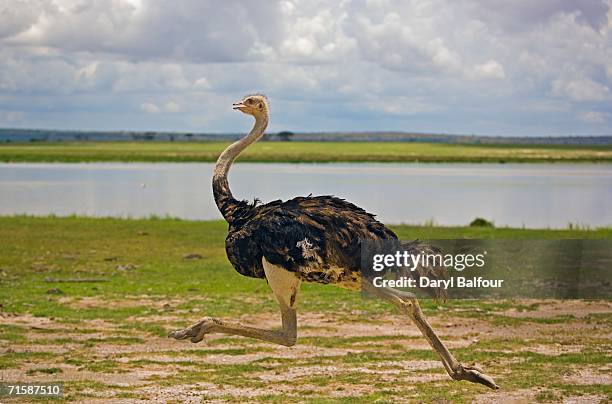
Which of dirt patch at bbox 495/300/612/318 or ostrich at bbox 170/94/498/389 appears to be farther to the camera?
dirt patch at bbox 495/300/612/318

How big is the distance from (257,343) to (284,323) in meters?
4.79

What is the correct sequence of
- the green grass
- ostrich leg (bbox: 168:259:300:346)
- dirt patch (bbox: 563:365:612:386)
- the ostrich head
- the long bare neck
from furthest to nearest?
the green grass, dirt patch (bbox: 563:365:612:386), the ostrich head, the long bare neck, ostrich leg (bbox: 168:259:300:346)

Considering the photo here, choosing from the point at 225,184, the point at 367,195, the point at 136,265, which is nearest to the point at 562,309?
the point at 225,184

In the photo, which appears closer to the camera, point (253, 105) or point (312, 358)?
point (253, 105)

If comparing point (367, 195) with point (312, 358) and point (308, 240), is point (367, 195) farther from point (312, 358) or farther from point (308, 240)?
point (308, 240)

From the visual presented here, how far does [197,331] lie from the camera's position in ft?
23.2

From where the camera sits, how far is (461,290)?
1644cm

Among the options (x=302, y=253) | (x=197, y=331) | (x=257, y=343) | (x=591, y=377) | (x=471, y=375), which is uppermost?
(x=302, y=253)

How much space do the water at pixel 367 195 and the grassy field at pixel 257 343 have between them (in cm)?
1810

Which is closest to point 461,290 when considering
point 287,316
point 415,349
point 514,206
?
point 415,349

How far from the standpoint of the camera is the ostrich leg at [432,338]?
22.4 ft

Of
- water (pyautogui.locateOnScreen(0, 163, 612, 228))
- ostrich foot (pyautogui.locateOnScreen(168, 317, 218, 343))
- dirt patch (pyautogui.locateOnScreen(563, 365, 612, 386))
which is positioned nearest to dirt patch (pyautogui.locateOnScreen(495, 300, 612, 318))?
dirt patch (pyautogui.locateOnScreen(563, 365, 612, 386))

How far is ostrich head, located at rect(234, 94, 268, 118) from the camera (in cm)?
808

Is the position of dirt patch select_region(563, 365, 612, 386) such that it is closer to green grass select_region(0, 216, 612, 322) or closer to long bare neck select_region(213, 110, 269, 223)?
long bare neck select_region(213, 110, 269, 223)
